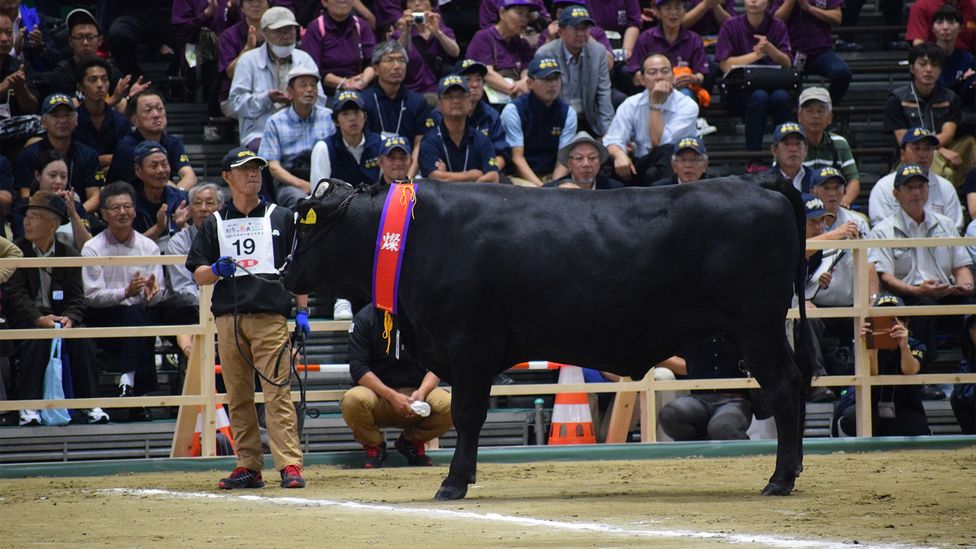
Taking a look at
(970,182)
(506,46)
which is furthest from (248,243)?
(970,182)

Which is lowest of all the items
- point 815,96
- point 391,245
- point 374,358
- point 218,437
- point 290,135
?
point 218,437

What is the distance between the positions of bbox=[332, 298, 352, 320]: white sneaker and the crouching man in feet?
5.52

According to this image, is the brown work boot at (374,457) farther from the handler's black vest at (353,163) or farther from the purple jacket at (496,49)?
the purple jacket at (496,49)

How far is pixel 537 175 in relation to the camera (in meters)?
16.0

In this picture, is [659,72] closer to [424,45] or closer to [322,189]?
[424,45]

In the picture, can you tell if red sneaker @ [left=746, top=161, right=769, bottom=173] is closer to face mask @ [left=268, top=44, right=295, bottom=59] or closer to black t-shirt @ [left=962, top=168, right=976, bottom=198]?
black t-shirt @ [left=962, top=168, right=976, bottom=198]

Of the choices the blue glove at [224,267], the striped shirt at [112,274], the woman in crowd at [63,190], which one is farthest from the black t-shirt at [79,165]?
the blue glove at [224,267]

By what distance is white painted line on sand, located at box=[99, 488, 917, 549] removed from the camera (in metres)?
7.12

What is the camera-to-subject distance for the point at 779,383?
377 inches

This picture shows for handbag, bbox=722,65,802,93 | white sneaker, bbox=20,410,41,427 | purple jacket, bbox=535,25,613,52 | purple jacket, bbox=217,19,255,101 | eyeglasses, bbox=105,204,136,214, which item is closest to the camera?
white sneaker, bbox=20,410,41,427

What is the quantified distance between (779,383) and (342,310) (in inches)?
218

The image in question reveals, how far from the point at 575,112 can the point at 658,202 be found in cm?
668

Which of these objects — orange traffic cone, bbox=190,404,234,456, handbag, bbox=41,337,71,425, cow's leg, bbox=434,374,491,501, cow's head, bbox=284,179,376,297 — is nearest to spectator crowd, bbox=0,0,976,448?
handbag, bbox=41,337,71,425

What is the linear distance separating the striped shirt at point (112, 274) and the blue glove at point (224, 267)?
2992 millimetres
